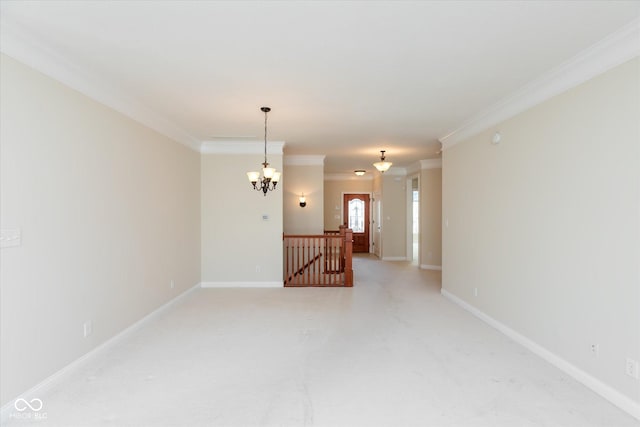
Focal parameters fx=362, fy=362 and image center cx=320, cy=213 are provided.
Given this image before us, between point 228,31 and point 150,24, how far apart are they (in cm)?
50

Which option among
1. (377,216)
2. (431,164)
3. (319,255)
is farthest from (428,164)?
(319,255)

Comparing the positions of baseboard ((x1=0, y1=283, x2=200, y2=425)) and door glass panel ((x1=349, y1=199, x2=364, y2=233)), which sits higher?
door glass panel ((x1=349, y1=199, x2=364, y2=233))

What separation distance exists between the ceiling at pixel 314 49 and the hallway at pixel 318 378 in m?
2.60

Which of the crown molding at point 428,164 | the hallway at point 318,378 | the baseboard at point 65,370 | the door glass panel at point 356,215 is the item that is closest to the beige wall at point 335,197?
the door glass panel at point 356,215

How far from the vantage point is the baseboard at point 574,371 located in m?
2.50

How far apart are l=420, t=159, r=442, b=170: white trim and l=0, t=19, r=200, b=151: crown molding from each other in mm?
6214

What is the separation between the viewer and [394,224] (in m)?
10.6

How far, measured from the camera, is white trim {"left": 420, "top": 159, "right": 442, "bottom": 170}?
8828mm

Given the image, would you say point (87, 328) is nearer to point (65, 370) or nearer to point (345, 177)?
point (65, 370)

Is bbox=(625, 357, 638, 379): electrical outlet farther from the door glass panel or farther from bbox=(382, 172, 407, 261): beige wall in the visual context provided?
the door glass panel

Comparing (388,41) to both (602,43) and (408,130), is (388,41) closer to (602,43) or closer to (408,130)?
(602,43)

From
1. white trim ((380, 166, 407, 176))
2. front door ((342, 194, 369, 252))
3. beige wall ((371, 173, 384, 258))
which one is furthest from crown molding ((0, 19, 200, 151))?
front door ((342, 194, 369, 252))

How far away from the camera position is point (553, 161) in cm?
330

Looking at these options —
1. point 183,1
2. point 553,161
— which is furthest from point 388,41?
point 553,161
